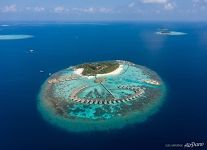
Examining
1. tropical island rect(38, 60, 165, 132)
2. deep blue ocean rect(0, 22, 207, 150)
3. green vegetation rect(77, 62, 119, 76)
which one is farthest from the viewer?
green vegetation rect(77, 62, 119, 76)

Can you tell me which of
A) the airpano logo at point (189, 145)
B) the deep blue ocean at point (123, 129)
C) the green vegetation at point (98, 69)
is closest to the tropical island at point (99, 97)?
the green vegetation at point (98, 69)

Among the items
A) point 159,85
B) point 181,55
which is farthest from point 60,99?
point 181,55

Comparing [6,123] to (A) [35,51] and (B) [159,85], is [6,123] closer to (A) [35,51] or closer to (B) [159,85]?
(B) [159,85]

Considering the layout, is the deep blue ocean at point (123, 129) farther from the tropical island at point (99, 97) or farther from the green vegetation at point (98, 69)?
the green vegetation at point (98, 69)

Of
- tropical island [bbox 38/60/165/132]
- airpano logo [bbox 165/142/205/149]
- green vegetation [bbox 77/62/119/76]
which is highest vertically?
green vegetation [bbox 77/62/119/76]

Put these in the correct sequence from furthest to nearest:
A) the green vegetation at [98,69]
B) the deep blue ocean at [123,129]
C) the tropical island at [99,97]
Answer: the green vegetation at [98,69], the tropical island at [99,97], the deep blue ocean at [123,129]

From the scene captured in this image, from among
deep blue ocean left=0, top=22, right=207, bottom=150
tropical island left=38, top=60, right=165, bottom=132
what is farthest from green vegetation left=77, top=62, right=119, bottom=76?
deep blue ocean left=0, top=22, right=207, bottom=150

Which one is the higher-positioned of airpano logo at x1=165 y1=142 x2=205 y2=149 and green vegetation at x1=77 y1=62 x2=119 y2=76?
green vegetation at x1=77 y1=62 x2=119 y2=76

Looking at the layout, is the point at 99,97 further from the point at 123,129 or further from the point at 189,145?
the point at 189,145

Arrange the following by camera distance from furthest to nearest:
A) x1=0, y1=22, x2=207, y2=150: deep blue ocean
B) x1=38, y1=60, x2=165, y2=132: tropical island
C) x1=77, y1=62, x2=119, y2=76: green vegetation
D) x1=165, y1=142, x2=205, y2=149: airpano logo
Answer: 1. x1=77, y1=62, x2=119, y2=76: green vegetation
2. x1=38, y1=60, x2=165, y2=132: tropical island
3. x1=0, y1=22, x2=207, y2=150: deep blue ocean
4. x1=165, y1=142, x2=205, y2=149: airpano logo

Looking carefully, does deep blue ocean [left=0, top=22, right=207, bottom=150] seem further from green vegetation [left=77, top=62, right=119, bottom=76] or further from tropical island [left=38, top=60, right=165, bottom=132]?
green vegetation [left=77, top=62, right=119, bottom=76]
